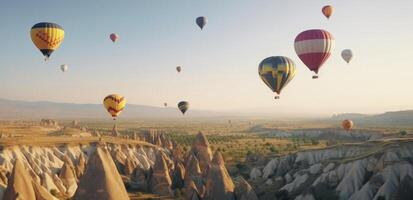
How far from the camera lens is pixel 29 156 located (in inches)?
2248

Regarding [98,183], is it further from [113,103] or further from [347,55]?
[347,55]

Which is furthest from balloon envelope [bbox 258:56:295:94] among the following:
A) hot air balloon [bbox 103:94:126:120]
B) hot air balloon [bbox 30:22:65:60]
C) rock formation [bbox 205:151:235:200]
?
hot air balloon [bbox 30:22:65:60]

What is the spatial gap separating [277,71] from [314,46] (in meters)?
4.47

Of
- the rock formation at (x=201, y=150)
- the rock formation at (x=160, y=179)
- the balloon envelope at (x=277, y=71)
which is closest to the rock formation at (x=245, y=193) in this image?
the balloon envelope at (x=277, y=71)

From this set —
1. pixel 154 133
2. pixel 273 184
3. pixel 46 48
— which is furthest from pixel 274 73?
pixel 154 133

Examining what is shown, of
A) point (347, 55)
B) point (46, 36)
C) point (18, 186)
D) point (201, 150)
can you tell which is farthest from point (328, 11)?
point (18, 186)

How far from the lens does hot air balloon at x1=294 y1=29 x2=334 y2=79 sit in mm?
42688

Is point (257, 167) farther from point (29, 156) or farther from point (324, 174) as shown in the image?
point (29, 156)

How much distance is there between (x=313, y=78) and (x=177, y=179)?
753 inches

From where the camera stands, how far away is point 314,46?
1684 inches

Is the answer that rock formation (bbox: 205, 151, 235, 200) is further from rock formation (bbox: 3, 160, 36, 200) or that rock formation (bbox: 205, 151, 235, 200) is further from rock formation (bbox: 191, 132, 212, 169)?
rock formation (bbox: 191, 132, 212, 169)

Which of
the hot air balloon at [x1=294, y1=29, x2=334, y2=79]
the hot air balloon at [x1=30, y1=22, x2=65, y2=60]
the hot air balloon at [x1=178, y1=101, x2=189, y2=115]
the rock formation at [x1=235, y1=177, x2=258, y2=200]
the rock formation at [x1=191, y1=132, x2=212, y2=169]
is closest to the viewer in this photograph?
the rock formation at [x1=235, y1=177, x2=258, y2=200]

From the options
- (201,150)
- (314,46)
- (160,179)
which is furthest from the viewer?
(201,150)

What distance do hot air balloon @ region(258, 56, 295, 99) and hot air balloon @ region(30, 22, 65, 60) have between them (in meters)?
25.4
